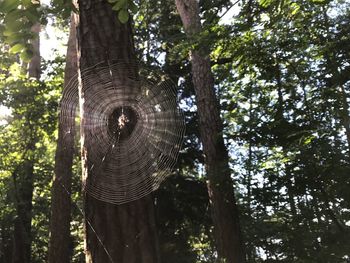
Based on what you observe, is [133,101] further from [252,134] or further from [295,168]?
[295,168]

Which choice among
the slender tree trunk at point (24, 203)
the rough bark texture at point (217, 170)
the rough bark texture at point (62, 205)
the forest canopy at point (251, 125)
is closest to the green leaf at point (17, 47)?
the forest canopy at point (251, 125)

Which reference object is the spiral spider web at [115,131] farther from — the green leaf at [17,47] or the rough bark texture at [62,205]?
the rough bark texture at [62,205]

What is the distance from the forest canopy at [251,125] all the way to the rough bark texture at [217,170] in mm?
93

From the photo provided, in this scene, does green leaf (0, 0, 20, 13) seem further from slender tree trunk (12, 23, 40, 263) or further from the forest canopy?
slender tree trunk (12, 23, 40, 263)

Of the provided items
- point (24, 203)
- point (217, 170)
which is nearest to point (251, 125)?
point (217, 170)

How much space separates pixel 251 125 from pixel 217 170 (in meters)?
0.94

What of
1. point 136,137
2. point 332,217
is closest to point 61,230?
point 332,217

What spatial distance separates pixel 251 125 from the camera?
6.48 metres

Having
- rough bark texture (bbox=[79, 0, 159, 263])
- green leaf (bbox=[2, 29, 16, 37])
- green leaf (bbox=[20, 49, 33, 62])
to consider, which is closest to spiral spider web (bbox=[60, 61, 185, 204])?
rough bark texture (bbox=[79, 0, 159, 263])

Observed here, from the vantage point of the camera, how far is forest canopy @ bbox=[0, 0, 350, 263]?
5.61 metres

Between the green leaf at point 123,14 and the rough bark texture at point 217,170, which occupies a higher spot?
the rough bark texture at point 217,170

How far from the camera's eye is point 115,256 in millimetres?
2102

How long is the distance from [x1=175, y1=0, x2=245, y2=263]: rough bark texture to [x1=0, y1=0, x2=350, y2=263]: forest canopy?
0.09m

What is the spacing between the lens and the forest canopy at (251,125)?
5.61 metres
